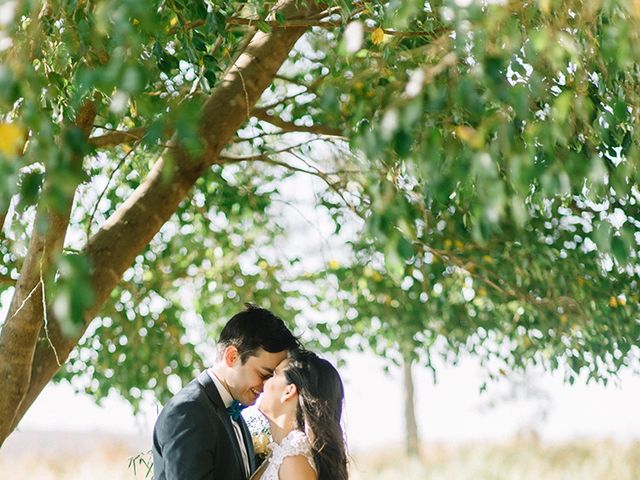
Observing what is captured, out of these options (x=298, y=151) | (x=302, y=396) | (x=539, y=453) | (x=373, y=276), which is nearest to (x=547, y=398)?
(x=539, y=453)

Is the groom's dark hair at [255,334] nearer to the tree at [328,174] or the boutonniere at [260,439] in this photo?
the boutonniere at [260,439]

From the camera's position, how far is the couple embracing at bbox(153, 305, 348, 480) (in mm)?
3713

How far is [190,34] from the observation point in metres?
3.66

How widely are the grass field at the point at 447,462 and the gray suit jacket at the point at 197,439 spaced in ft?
29.4

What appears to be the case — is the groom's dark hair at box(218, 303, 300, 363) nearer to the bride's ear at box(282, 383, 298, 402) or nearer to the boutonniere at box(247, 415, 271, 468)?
the bride's ear at box(282, 383, 298, 402)

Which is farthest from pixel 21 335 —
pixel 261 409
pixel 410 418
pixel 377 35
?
pixel 410 418

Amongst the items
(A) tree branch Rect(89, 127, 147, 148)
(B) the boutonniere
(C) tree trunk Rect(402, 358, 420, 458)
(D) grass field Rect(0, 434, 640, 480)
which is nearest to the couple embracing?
(B) the boutonniere

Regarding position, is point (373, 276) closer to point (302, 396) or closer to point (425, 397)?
point (302, 396)

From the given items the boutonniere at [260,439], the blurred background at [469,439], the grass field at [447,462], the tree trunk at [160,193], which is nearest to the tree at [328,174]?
the tree trunk at [160,193]

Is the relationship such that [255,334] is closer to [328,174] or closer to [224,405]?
[224,405]

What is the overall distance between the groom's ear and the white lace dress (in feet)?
1.04

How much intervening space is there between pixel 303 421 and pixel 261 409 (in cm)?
15

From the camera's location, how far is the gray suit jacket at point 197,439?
143 inches

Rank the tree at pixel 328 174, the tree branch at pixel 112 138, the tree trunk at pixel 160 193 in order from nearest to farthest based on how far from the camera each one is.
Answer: the tree at pixel 328 174 < the tree trunk at pixel 160 193 < the tree branch at pixel 112 138
